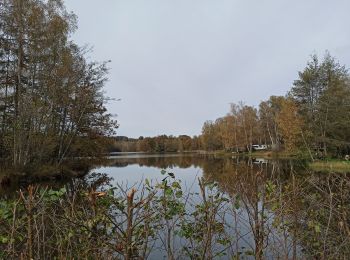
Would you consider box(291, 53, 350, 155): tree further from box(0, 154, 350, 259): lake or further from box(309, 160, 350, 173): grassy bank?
box(0, 154, 350, 259): lake

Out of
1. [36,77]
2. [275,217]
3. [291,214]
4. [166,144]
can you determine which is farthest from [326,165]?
[166,144]

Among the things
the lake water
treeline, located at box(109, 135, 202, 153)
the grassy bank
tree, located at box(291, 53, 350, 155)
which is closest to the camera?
the lake water

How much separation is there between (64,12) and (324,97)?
26520 millimetres

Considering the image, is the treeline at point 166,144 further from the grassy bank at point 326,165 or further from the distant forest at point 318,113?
the grassy bank at point 326,165

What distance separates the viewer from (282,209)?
3.34m

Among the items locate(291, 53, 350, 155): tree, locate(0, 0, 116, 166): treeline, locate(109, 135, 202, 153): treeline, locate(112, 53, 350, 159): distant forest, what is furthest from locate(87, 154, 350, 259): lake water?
locate(109, 135, 202, 153): treeline

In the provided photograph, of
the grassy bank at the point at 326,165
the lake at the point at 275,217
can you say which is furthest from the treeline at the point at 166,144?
the lake at the point at 275,217

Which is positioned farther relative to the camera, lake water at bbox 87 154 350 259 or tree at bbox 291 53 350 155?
tree at bbox 291 53 350 155

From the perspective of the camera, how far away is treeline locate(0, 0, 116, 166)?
2139 centimetres

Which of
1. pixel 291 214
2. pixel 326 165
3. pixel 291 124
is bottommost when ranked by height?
pixel 326 165

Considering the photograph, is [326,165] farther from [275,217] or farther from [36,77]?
[275,217]

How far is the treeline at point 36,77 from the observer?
21.4 m

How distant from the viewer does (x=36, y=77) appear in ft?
74.5

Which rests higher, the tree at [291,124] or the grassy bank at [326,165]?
the tree at [291,124]
